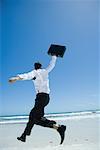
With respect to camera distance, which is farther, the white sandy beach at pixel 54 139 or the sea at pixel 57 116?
the sea at pixel 57 116

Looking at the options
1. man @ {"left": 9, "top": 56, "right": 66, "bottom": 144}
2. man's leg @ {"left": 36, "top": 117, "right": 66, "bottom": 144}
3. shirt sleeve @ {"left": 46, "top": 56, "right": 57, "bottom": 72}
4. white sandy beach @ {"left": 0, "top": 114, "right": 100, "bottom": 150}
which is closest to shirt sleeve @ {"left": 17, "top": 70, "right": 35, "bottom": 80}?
man @ {"left": 9, "top": 56, "right": 66, "bottom": 144}

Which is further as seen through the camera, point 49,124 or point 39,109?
point 49,124

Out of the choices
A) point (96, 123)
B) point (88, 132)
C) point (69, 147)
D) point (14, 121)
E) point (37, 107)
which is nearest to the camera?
point (37, 107)

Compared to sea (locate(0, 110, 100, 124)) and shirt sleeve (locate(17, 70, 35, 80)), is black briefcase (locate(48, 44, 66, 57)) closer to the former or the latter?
shirt sleeve (locate(17, 70, 35, 80))

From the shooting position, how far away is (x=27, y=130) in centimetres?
644

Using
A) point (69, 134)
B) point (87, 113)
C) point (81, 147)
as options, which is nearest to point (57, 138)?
point (69, 134)

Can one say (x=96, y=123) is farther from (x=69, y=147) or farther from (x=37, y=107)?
(x=37, y=107)

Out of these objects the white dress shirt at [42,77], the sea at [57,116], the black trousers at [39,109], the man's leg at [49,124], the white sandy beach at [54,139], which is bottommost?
the sea at [57,116]

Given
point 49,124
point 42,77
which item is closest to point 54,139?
point 49,124

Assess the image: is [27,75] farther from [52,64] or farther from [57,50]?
[57,50]

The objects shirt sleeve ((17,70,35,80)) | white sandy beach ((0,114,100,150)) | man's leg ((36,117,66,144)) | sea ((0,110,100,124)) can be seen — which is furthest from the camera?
sea ((0,110,100,124))

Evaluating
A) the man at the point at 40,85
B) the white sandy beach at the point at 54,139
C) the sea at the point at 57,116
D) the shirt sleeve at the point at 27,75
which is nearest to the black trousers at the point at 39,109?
the man at the point at 40,85

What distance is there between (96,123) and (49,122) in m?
5.03

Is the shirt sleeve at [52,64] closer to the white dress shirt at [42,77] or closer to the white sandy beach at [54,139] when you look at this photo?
the white dress shirt at [42,77]
